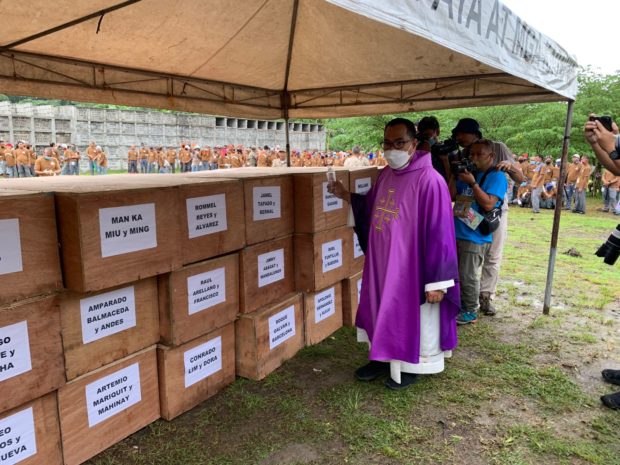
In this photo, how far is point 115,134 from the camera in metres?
33.2

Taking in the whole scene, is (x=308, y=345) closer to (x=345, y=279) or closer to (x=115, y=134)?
(x=345, y=279)

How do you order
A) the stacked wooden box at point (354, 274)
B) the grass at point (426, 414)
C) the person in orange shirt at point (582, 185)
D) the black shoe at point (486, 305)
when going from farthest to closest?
the person in orange shirt at point (582, 185) < the black shoe at point (486, 305) < the stacked wooden box at point (354, 274) < the grass at point (426, 414)

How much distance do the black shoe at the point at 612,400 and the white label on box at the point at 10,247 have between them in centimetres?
370

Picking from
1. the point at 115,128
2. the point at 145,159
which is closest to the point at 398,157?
the point at 145,159

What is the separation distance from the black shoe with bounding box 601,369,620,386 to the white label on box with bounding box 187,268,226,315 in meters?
3.02

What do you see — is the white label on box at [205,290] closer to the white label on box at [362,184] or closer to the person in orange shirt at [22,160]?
the white label on box at [362,184]

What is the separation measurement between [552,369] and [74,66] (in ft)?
17.2

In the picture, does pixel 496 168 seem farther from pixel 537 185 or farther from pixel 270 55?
pixel 537 185

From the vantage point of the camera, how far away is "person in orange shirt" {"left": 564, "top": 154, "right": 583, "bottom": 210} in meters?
15.0

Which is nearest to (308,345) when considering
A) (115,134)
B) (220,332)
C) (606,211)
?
(220,332)

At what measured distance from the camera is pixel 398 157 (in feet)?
10.1

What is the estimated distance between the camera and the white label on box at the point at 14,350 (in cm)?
194

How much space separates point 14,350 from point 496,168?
3.84 meters

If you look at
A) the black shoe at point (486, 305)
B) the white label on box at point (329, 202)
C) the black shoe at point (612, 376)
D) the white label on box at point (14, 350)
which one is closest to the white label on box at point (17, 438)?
the white label on box at point (14, 350)
